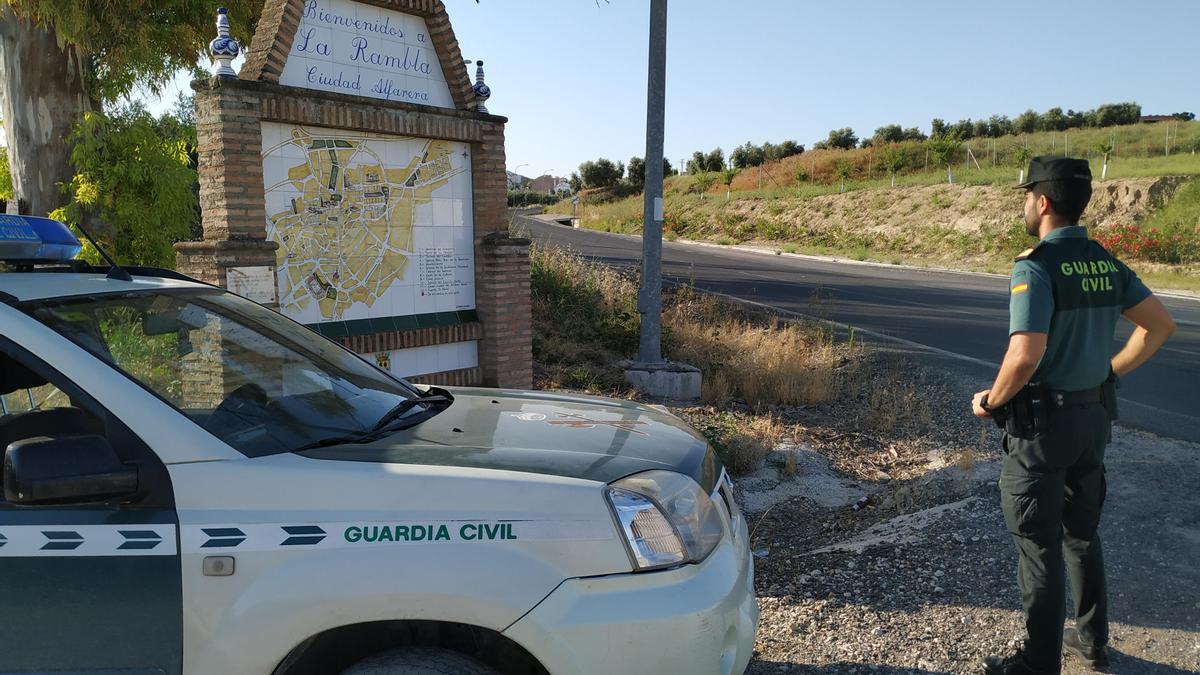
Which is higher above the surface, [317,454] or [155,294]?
[155,294]

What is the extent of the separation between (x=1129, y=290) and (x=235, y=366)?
345 centimetres

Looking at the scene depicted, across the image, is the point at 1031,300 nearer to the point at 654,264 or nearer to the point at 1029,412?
the point at 1029,412

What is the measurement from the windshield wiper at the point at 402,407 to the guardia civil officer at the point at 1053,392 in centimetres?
216

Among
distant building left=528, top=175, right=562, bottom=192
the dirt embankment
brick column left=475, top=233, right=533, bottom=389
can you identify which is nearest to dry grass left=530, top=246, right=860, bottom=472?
brick column left=475, top=233, right=533, bottom=389

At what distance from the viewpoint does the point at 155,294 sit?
307 centimetres

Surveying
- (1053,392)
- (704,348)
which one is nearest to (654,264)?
(704,348)

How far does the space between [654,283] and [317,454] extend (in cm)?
760

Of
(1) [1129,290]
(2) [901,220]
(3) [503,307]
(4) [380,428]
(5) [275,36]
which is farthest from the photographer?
(2) [901,220]

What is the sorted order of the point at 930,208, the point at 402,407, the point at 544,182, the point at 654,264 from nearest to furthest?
1. the point at 402,407
2. the point at 654,264
3. the point at 930,208
4. the point at 544,182

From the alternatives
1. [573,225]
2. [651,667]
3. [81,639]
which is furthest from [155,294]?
[573,225]

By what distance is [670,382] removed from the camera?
31.2 feet

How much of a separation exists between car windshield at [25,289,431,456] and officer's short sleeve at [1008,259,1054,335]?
2278mm

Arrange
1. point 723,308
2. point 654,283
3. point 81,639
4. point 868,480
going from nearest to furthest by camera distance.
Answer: point 81,639
point 868,480
point 654,283
point 723,308

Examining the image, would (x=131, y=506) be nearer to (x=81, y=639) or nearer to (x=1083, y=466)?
(x=81, y=639)
